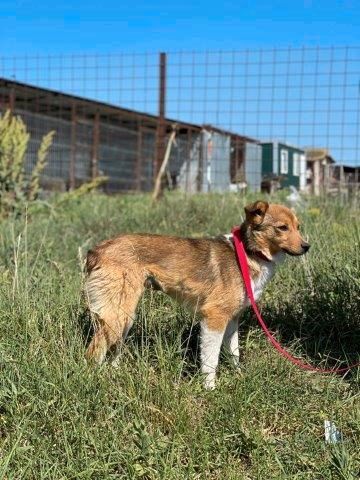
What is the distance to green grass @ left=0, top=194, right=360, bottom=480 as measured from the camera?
2.64m

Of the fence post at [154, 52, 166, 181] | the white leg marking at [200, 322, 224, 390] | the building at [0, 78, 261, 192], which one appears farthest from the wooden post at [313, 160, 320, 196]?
the white leg marking at [200, 322, 224, 390]

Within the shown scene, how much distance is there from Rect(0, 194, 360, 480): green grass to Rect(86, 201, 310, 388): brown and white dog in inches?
6.4

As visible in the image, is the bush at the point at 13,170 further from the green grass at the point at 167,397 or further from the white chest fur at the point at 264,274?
the white chest fur at the point at 264,274

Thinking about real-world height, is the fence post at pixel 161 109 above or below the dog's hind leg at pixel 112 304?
above

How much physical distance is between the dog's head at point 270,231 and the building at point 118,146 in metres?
3.54

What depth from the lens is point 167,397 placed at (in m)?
2.90

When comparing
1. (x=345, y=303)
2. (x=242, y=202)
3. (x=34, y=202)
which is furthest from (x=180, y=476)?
(x=34, y=202)

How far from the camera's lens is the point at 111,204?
966 cm

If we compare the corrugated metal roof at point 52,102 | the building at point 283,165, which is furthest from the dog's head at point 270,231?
the corrugated metal roof at point 52,102

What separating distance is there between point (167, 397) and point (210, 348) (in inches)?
27.2

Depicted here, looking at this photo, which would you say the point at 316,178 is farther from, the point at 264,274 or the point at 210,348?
the point at 210,348

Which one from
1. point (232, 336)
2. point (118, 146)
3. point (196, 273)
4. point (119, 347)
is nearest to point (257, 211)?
point (196, 273)

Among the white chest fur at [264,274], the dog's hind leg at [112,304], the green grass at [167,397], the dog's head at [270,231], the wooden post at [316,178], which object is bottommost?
the green grass at [167,397]

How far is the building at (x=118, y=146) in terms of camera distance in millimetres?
10109
